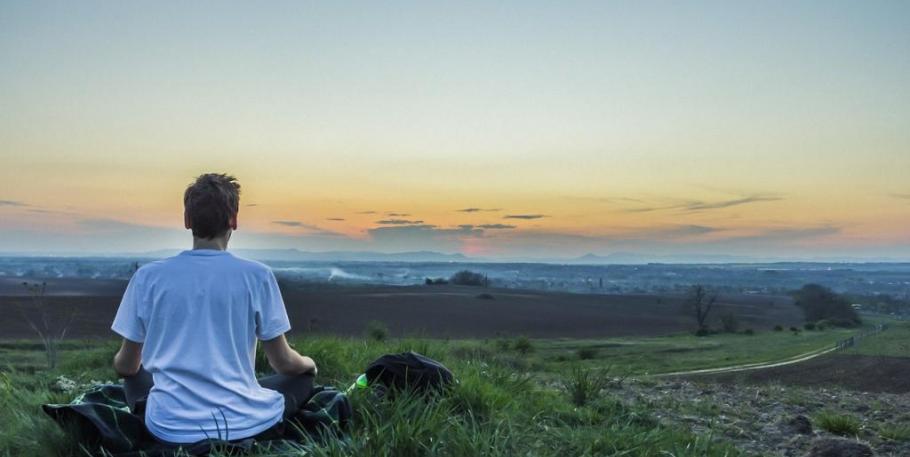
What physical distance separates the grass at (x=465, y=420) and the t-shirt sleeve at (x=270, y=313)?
60cm

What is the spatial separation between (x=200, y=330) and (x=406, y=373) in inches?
79.7

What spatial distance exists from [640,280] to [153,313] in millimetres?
161651

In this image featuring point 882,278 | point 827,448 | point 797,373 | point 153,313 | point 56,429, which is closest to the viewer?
point 153,313

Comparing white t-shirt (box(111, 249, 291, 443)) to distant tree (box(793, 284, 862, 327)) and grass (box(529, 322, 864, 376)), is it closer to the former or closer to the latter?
grass (box(529, 322, 864, 376))

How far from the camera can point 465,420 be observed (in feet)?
15.7

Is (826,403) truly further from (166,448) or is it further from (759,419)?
(166,448)

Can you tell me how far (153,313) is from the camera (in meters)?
3.66

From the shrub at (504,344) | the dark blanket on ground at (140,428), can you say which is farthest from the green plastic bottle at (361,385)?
the shrub at (504,344)

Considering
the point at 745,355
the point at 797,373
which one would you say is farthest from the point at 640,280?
the point at 797,373

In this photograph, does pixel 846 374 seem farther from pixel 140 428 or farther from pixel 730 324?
pixel 730 324

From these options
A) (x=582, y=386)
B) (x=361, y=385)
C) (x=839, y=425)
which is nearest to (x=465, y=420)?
(x=361, y=385)

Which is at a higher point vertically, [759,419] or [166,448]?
[166,448]

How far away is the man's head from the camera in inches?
142

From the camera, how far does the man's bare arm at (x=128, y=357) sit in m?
3.91
